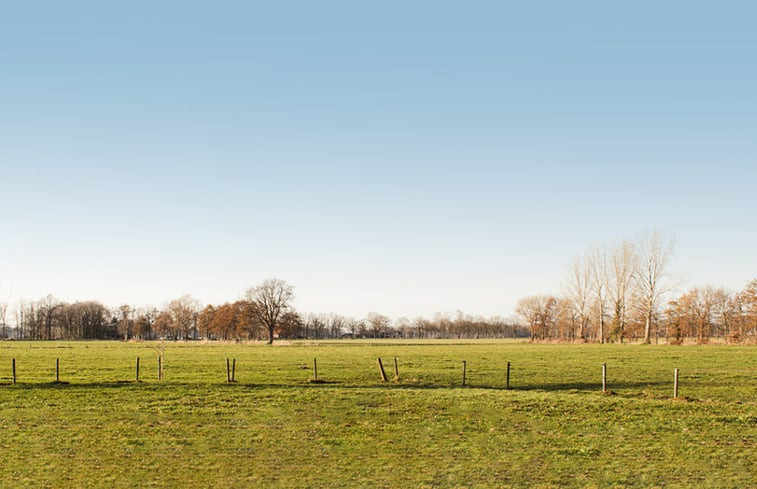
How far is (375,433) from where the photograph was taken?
22.8 m

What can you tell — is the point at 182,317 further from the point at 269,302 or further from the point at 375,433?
the point at 375,433

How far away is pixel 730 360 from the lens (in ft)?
187

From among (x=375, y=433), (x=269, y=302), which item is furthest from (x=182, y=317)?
(x=375, y=433)

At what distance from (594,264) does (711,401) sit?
95.3 m

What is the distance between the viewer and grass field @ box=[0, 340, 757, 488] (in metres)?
16.6

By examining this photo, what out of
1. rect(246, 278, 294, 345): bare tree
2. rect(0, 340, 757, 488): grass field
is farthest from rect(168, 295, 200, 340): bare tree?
rect(0, 340, 757, 488): grass field

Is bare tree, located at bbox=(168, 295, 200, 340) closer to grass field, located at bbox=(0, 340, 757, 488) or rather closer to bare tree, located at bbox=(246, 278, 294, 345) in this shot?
bare tree, located at bbox=(246, 278, 294, 345)

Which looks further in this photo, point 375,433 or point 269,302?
point 269,302

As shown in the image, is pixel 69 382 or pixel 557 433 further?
A: pixel 69 382

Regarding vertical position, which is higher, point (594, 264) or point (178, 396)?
point (594, 264)

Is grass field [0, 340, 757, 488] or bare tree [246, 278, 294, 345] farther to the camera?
bare tree [246, 278, 294, 345]

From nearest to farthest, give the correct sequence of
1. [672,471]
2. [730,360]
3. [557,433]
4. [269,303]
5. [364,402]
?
1. [672,471]
2. [557,433]
3. [364,402]
4. [730,360]
5. [269,303]

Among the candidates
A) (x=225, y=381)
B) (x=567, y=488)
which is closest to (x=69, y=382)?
(x=225, y=381)

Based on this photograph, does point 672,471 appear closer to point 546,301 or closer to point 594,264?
point 594,264
